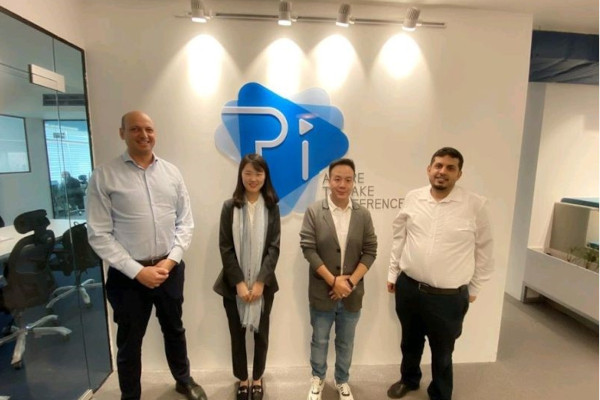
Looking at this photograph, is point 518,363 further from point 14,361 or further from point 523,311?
point 14,361

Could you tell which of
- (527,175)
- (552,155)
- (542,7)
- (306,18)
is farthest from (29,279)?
(552,155)

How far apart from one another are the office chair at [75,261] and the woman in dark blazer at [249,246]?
3.71ft

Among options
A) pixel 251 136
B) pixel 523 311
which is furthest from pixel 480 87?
pixel 523 311

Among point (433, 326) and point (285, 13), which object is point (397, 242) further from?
point (285, 13)

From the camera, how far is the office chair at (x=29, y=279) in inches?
79.1

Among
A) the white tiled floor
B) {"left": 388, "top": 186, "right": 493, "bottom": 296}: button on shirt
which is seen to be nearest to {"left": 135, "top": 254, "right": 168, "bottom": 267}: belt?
the white tiled floor

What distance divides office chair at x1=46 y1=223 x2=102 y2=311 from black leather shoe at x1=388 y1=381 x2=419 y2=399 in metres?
2.35

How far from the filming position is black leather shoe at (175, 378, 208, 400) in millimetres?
2258

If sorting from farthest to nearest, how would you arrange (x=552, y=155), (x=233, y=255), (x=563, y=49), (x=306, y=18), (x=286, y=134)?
1. (x=552, y=155)
2. (x=563, y=49)
3. (x=286, y=134)
4. (x=306, y=18)
5. (x=233, y=255)

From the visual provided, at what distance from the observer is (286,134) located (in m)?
2.39

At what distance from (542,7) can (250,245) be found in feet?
Result: 9.03

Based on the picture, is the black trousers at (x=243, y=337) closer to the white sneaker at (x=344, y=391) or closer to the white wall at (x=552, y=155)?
the white sneaker at (x=344, y=391)

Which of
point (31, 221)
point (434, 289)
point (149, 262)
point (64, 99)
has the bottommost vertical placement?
point (434, 289)

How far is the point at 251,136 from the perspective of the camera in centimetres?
238
